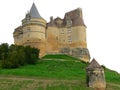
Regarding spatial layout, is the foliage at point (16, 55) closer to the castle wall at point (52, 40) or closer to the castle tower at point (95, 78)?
the castle wall at point (52, 40)

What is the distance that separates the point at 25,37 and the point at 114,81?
84.2ft

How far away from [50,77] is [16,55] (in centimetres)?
1143

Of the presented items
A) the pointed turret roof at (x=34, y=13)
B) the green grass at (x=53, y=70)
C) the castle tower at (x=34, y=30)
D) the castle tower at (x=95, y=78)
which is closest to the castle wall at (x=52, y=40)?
the castle tower at (x=34, y=30)

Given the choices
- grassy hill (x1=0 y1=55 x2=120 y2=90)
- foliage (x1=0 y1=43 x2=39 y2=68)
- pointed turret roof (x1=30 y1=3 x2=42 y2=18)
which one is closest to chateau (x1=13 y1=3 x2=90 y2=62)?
pointed turret roof (x1=30 y1=3 x2=42 y2=18)

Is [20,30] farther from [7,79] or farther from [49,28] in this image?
[7,79]

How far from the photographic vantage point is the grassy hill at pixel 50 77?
50719 mm

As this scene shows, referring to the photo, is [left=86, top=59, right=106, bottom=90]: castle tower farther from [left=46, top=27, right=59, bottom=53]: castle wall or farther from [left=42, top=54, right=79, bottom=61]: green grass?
[left=46, top=27, right=59, bottom=53]: castle wall

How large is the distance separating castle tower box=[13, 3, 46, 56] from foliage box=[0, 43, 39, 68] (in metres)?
3.59

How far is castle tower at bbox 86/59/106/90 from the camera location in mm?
52188

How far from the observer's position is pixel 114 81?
5803 centimetres

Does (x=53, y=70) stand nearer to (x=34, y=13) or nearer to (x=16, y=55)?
(x=16, y=55)

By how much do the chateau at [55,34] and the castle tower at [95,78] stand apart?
2435cm

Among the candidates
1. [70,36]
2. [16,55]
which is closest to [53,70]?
[16,55]

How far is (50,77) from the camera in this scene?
57781 millimetres
